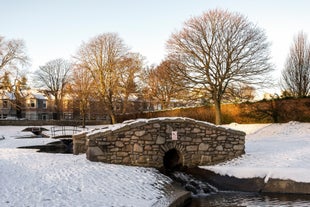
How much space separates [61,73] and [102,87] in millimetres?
28124

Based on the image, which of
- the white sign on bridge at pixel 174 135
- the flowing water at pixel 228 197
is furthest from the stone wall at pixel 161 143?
the flowing water at pixel 228 197

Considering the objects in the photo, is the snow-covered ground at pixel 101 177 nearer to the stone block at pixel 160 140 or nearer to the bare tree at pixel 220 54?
the stone block at pixel 160 140

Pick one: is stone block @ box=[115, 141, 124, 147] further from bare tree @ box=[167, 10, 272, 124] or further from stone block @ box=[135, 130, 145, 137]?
bare tree @ box=[167, 10, 272, 124]

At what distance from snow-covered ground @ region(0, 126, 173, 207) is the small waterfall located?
0.74 meters

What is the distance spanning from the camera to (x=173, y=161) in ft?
48.8

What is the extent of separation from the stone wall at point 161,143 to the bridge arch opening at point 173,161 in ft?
0.25

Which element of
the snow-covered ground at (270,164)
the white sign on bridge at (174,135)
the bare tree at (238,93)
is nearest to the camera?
the snow-covered ground at (270,164)

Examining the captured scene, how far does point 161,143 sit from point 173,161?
178 cm

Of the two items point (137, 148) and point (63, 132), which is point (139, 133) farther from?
point (63, 132)

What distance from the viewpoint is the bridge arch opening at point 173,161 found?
1421 centimetres

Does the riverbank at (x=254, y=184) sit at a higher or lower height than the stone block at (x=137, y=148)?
lower

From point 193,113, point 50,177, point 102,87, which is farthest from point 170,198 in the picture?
point 102,87

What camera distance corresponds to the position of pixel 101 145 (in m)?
13.0

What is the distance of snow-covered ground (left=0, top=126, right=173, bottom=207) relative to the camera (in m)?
8.34
